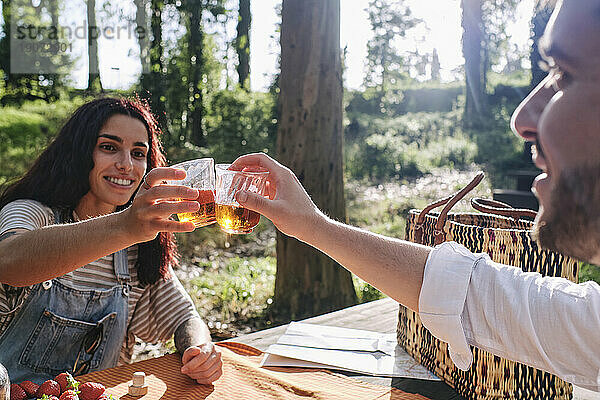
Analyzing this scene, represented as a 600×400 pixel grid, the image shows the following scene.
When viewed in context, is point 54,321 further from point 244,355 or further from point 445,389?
point 445,389

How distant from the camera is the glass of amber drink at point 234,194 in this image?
1445 millimetres

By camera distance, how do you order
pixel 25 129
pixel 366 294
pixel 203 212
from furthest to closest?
pixel 25 129 → pixel 366 294 → pixel 203 212

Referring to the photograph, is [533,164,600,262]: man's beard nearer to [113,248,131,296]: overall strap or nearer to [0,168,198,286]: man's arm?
[0,168,198,286]: man's arm

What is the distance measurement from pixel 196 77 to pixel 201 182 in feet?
31.5

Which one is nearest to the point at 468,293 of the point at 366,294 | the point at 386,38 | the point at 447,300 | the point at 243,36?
the point at 447,300

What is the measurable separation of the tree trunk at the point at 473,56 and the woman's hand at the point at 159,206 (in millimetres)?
15920

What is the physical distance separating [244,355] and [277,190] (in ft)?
2.42

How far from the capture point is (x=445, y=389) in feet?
5.58

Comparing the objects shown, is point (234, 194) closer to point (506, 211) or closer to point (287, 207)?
point (287, 207)

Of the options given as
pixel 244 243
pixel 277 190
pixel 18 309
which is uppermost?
pixel 277 190

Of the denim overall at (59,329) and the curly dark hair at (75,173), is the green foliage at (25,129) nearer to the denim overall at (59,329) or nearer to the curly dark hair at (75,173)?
the curly dark hair at (75,173)

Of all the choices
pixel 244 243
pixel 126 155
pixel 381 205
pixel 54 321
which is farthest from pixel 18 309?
pixel 381 205

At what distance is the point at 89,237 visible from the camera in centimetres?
156

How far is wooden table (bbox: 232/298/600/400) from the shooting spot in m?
1.68
